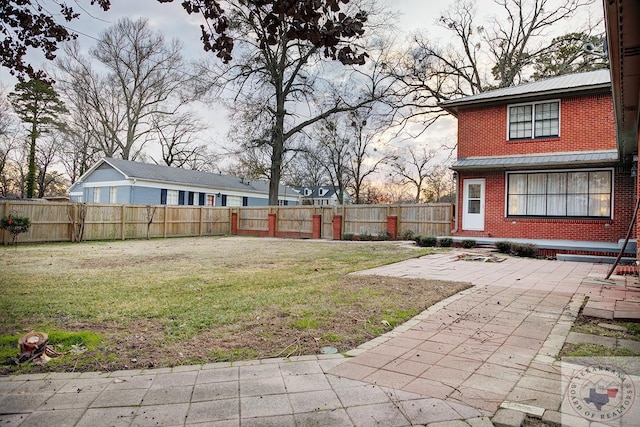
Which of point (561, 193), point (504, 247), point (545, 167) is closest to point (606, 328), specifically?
point (504, 247)

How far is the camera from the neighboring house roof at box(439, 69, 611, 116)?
1281 centimetres

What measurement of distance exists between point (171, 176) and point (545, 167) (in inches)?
924

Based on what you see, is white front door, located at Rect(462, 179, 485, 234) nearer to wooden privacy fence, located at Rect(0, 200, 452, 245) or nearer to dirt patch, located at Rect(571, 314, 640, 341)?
wooden privacy fence, located at Rect(0, 200, 452, 245)

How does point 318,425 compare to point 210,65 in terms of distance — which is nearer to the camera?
point 318,425

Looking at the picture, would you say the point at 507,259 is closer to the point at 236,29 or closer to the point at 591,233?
the point at 591,233

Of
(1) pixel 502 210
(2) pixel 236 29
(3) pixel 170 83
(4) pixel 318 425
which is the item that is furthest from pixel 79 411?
(3) pixel 170 83

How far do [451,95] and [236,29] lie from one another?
542 inches

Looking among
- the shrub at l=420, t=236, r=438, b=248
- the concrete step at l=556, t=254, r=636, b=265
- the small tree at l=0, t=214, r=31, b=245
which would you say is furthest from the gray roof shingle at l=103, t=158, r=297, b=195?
the concrete step at l=556, t=254, r=636, b=265

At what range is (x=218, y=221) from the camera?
79.4 ft

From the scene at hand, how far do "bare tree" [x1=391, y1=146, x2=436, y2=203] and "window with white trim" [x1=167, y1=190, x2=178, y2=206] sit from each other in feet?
66.0

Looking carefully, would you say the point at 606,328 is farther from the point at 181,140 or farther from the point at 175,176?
the point at 181,140

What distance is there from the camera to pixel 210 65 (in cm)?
2342

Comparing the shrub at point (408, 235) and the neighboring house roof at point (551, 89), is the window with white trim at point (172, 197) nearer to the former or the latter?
the shrub at point (408, 235)

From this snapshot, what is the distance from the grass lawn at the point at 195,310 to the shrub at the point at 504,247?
5783mm
